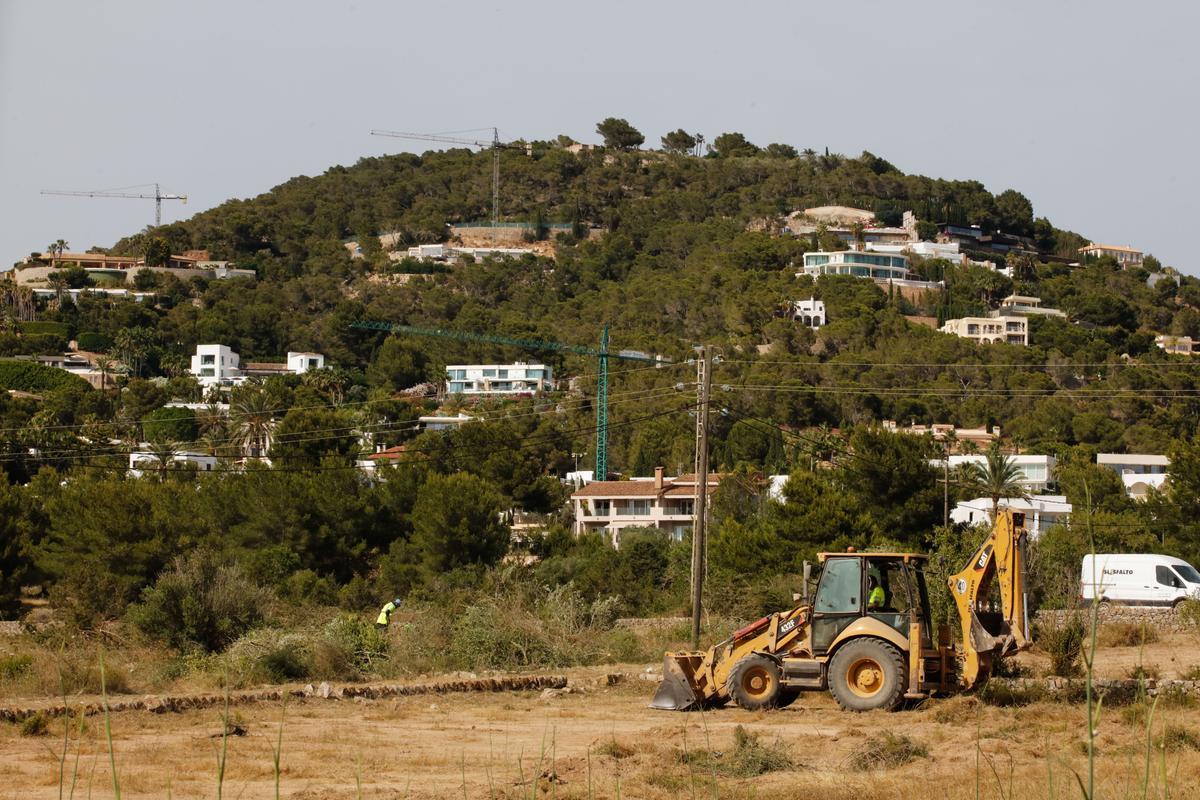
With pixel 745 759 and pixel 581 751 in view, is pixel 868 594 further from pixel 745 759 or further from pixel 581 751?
pixel 745 759

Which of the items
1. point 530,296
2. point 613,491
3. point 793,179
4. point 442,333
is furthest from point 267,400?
point 793,179

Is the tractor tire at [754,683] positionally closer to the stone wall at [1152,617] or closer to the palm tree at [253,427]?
the stone wall at [1152,617]

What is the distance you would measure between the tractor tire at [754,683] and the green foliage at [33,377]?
98.8m

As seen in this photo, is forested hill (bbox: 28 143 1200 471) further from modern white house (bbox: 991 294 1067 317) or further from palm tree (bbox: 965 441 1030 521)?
palm tree (bbox: 965 441 1030 521)

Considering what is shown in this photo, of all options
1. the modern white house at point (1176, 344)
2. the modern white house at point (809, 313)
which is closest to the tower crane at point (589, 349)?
the modern white house at point (809, 313)

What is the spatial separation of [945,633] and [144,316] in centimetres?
13700

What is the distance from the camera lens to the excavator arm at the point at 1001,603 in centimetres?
1581

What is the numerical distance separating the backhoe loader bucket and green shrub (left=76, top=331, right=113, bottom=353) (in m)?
126

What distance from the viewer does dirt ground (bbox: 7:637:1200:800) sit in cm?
1124

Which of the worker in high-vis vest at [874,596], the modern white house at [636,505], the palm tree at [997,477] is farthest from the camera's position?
the modern white house at [636,505]

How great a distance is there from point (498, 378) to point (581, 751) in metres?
114

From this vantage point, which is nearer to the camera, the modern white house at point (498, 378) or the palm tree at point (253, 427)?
the palm tree at point (253, 427)

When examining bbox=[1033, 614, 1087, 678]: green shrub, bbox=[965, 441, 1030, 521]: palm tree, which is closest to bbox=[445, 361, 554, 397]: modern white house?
bbox=[965, 441, 1030, 521]: palm tree

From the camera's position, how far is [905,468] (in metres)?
43.7
